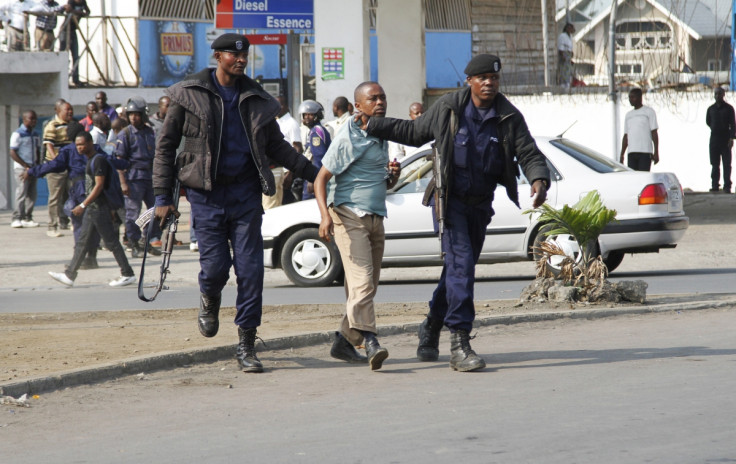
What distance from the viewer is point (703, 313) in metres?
9.59

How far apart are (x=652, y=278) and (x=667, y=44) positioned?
1180 cm

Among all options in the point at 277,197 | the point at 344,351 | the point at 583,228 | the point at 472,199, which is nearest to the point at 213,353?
the point at 344,351

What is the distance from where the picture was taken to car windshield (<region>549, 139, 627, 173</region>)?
40.5 ft

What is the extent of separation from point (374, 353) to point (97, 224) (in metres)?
6.27

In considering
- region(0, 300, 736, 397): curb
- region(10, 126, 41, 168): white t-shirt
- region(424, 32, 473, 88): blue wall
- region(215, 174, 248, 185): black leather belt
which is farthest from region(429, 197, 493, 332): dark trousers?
region(424, 32, 473, 88): blue wall

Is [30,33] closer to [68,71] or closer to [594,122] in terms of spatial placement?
[68,71]

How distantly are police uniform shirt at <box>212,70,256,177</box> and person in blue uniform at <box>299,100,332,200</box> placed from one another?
5027mm

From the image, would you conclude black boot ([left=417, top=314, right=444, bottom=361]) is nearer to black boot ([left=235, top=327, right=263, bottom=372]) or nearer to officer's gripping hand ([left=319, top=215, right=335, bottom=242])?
officer's gripping hand ([left=319, top=215, right=335, bottom=242])

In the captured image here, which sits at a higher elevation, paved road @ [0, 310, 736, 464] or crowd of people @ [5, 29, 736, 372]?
crowd of people @ [5, 29, 736, 372]

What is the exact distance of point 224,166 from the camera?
713 cm

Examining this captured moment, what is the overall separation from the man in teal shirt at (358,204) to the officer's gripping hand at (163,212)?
88 centimetres

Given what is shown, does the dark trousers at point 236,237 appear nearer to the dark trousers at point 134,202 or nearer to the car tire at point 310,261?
the car tire at point 310,261

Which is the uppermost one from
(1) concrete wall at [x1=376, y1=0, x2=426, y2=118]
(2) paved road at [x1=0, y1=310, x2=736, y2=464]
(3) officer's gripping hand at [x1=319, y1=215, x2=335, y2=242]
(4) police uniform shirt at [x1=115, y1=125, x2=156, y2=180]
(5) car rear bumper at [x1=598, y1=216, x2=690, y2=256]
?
(1) concrete wall at [x1=376, y1=0, x2=426, y2=118]

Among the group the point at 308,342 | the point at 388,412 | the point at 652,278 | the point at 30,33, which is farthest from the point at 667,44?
the point at 388,412
